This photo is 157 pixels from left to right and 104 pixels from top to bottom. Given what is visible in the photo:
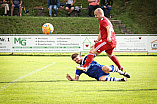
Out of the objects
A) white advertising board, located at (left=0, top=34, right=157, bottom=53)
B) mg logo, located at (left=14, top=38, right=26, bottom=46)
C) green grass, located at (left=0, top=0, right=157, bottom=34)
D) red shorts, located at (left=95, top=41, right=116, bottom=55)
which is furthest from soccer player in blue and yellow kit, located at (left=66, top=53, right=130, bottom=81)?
green grass, located at (left=0, top=0, right=157, bottom=34)

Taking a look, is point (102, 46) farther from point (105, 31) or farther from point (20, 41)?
point (20, 41)

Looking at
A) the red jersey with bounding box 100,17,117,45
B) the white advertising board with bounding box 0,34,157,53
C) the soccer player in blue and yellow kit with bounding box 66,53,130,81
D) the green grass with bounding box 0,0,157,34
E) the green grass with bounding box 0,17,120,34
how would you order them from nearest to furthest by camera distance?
the soccer player in blue and yellow kit with bounding box 66,53,130,81, the red jersey with bounding box 100,17,117,45, the white advertising board with bounding box 0,34,157,53, the green grass with bounding box 0,17,120,34, the green grass with bounding box 0,0,157,34

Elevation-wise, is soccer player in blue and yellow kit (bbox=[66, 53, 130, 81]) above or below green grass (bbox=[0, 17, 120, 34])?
below

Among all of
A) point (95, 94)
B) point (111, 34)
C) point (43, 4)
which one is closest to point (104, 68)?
point (111, 34)

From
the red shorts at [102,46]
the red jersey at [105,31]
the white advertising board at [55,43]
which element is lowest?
the white advertising board at [55,43]

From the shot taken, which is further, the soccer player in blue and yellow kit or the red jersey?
the red jersey

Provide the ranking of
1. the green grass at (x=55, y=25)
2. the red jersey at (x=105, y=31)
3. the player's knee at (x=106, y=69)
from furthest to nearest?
the green grass at (x=55, y=25)
the red jersey at (x=105, y=31)
the player's knee at (x=106, y=69)

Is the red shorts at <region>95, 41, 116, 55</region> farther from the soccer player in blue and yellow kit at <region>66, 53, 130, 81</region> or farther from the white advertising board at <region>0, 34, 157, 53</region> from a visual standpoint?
the white advertising board at <region>0, 34, 157, 53</region>

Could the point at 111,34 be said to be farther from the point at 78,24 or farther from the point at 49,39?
the point at 78,24

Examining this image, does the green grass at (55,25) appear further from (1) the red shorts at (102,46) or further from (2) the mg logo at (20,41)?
(1) the red shorts at (102,46)

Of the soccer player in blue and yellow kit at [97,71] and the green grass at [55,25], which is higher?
the green grass at [55,25]

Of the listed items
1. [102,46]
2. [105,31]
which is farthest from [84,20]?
[102,46]

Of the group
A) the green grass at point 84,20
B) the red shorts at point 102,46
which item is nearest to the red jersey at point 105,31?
the red shorts at point 102,46

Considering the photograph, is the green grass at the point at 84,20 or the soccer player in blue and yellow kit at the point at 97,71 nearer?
the soccer player in blue and yellow kit at the point at 97,71
